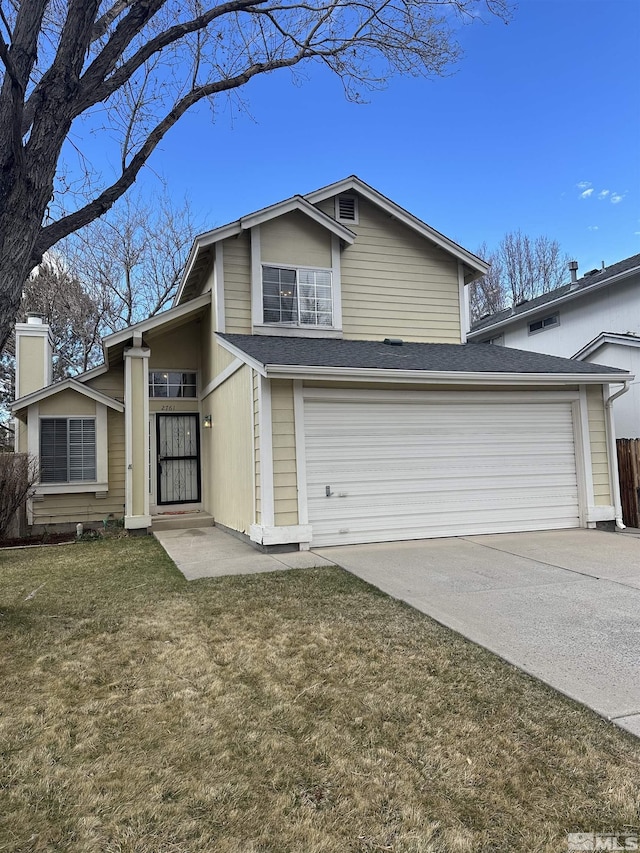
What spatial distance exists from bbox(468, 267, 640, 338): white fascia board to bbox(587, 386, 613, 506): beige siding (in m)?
5.15

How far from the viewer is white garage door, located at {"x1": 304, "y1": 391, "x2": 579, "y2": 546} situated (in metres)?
7.36

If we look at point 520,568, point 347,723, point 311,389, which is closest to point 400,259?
point 311,389

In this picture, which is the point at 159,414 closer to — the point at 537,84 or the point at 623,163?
the point at 537,84

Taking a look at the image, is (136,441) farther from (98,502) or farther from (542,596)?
(542,596)

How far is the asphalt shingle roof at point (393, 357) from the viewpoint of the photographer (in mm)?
7277

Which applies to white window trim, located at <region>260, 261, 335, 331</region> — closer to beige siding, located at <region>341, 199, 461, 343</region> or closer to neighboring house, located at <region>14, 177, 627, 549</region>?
neighboring house, located at <region>14, 177, 627, 549</region>

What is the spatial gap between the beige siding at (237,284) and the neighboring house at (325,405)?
1.1 inches

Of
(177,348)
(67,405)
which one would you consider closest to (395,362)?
(177,348)

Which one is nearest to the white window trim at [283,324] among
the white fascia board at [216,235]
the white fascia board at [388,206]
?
the white fascia board at [216,235]

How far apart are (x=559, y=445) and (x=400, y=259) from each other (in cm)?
488

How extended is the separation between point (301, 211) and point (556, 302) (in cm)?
876

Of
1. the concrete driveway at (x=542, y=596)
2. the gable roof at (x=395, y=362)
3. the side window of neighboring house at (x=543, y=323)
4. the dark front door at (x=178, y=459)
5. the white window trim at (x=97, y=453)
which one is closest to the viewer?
the concrete driveway at (x=542, y=596)

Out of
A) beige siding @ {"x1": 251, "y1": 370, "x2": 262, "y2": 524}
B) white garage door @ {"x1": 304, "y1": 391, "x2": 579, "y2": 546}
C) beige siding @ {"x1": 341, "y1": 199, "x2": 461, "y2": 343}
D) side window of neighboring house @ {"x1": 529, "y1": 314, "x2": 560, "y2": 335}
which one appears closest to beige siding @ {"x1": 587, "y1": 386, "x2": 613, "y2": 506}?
white garage door @ {"x1": 304, "y1": 391, "x2": 579, "y2": 546}

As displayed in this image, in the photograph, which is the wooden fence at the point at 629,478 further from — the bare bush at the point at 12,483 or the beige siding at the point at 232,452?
the bare bush at the point at 12,483
